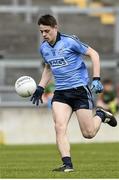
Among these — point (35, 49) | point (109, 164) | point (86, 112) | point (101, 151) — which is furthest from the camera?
point (35, 49)

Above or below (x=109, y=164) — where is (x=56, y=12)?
above

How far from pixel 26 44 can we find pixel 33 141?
23.0 feet

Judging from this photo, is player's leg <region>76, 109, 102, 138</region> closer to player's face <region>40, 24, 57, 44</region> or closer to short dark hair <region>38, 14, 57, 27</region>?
player's face <region>40, 24, 57, 44</region>

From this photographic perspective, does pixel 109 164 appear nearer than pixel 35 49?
Yes

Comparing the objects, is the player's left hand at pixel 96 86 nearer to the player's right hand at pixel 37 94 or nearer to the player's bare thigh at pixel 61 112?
the player's bare thigh at pixel 61 112

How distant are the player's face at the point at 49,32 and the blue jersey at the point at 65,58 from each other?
0.13 metres

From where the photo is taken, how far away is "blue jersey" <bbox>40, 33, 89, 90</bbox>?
41.0ft

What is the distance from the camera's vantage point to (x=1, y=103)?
2347 cm

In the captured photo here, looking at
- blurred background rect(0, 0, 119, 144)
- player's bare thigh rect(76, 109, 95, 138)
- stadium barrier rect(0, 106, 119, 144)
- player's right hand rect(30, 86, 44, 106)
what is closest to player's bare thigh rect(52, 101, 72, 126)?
player's bare thigh rect(76, 109, 95, 138)

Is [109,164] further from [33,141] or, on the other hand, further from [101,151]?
[33,141]

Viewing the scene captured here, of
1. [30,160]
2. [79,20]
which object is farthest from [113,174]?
[79,20]

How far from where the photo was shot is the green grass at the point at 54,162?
11.7 meters

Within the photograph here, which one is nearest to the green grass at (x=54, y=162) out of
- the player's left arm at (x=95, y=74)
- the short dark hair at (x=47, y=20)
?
the player's left arm at (x=95, y=74)

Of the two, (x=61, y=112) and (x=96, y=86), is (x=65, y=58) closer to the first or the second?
(x=96, y=86)
